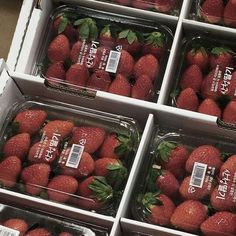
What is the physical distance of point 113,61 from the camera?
1652 mm

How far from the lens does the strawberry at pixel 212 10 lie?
169 cm

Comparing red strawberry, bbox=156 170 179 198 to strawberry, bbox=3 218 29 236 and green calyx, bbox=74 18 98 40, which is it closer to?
strawberry, bbox=3 218 29 236

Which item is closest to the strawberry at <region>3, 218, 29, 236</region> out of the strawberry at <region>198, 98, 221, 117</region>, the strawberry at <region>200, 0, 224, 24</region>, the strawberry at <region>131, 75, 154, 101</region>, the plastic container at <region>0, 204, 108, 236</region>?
the plastic container at <region>0, 204, 108, 236</region>

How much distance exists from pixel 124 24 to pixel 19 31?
1.07ft

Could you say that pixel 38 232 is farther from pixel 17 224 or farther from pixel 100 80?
pixel 100 80

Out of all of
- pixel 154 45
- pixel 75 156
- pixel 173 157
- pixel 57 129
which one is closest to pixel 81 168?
pixel 75 156

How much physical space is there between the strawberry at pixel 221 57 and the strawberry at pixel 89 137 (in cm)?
39

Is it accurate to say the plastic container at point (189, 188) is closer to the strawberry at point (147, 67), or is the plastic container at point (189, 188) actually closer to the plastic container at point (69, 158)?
the plastic container at point (69, 158)

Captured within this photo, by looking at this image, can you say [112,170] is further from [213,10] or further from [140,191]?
[213,10]

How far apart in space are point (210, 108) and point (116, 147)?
29cm

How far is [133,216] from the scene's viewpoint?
1490 mm

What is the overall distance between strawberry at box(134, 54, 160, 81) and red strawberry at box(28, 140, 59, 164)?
33cm

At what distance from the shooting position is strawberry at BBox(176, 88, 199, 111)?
160 cm

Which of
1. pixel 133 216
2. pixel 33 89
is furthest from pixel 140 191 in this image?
pixel 33 89
